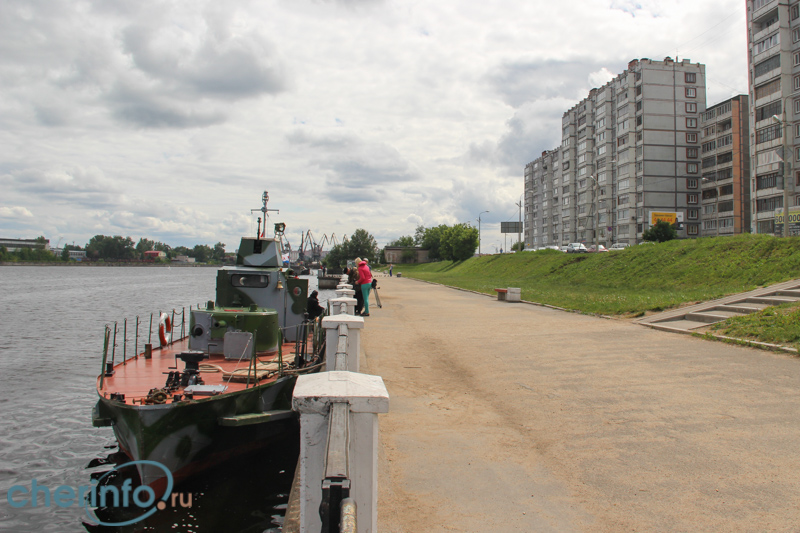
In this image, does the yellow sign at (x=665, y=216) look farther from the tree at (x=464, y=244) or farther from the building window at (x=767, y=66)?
the tree at (x=464, y=244)

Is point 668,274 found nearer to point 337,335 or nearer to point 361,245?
point 337,335

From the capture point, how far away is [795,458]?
557 centimetres

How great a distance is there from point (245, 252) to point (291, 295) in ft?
4.95

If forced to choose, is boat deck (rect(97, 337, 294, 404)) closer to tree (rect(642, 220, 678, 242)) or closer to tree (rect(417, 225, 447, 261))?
tree (rect(642, 220, 678, 242))

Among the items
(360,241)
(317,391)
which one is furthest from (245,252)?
(360,241)

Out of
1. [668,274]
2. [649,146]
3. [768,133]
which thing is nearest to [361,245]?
[649,146]

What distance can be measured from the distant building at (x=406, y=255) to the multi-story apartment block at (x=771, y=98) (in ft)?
307

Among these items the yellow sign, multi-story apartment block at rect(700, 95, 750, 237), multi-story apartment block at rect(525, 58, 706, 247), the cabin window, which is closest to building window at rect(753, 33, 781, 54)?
multi-story apartment block at rect(700, 95, 750, 237)

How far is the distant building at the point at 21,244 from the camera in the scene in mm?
186200

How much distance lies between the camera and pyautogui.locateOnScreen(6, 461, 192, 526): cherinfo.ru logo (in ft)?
25.3

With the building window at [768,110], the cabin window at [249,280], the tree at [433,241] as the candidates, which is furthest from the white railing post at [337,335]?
the tree at [433,241]

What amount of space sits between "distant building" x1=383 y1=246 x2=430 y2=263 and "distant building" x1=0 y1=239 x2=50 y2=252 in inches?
4857

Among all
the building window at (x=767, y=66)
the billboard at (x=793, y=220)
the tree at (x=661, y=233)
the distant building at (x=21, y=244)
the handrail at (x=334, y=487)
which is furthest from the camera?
the distant building at (x=21, y=244)

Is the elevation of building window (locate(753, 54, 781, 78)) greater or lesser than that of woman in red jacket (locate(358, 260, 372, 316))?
greater
